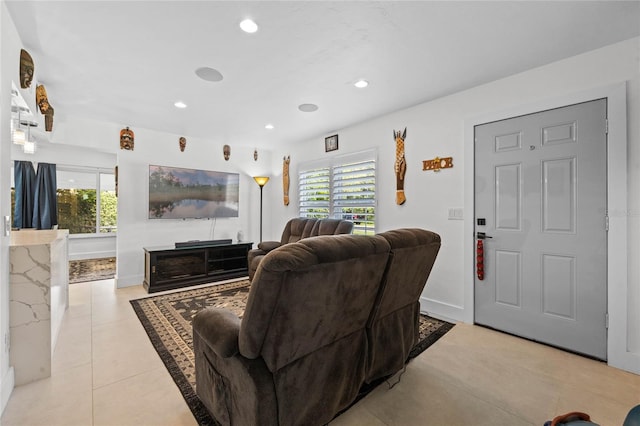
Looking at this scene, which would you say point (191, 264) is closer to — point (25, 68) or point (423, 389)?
point (25, 68)

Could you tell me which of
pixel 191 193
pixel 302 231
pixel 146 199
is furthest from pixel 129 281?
pixel 302 231

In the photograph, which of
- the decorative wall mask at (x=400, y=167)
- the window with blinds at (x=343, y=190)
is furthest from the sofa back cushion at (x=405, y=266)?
the window with blinds at (x=343, y=190)

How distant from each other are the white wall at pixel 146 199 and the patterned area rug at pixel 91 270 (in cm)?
95

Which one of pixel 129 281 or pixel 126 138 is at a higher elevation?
pixel 126 138

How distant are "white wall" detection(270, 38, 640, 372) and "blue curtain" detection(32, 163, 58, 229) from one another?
19.9ft


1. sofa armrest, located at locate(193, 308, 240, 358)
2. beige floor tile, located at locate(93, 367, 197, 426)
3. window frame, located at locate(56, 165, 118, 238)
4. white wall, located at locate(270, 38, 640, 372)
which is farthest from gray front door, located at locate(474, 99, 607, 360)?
window frame, located at locate(56, 165, 118, 238)

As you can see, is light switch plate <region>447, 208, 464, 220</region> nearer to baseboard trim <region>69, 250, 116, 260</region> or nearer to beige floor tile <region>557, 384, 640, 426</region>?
beige floor tile <region>557, 384, 640, 426</region>

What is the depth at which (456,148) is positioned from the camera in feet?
9.99

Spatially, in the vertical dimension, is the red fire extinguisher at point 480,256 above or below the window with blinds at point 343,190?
below

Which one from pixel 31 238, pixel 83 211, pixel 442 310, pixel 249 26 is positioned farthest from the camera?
pixel 83 211

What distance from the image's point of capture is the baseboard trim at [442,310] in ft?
9.92

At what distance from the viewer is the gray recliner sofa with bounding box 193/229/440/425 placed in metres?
1.16

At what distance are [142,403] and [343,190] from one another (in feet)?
11.2

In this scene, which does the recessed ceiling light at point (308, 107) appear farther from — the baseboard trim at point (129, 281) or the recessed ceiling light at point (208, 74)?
the baseboard trim at point (129, 281)
